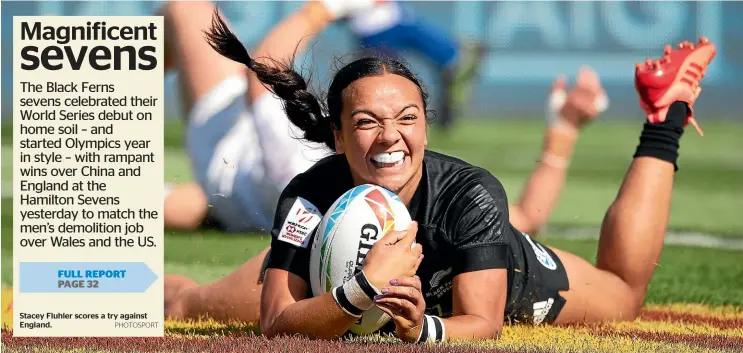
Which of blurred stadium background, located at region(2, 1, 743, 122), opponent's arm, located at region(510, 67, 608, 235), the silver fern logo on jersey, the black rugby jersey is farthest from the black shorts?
blurred stadium background, located at region(2, 1, 743, 122)

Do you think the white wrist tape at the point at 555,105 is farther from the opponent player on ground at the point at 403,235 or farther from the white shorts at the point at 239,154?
the opponent player on ground at the point at 403,235

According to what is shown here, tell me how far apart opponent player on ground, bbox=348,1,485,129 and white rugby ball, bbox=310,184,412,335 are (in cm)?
121

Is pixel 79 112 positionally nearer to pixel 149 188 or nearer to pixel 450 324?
pixel 149 188

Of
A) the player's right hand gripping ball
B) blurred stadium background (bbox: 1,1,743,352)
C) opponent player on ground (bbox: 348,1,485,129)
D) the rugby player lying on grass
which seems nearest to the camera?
the player's right hand gripping ball

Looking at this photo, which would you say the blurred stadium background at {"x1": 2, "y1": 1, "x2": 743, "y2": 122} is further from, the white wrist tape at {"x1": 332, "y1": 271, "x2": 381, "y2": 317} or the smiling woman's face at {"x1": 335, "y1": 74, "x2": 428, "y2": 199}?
the white wrist tape at {"x1": 332, "y1": 271, "x2": 381, "y2": 317}

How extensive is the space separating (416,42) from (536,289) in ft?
26.7

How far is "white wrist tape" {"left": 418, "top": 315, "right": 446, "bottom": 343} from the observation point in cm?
465

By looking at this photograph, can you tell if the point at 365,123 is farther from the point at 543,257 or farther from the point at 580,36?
the point at 580,36

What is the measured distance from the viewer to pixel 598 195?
14.0m

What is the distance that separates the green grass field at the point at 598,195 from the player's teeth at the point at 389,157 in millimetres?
2766

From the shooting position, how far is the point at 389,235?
4.55 metres

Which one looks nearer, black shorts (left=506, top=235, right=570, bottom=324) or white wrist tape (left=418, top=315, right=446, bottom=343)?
white wrist tape (left=418, top=315, right=446, bottom=343)

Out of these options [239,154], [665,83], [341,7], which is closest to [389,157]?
[665,83]

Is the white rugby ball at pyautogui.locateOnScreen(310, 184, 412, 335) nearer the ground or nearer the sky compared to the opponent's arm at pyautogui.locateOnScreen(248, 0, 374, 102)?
nearer the ground
